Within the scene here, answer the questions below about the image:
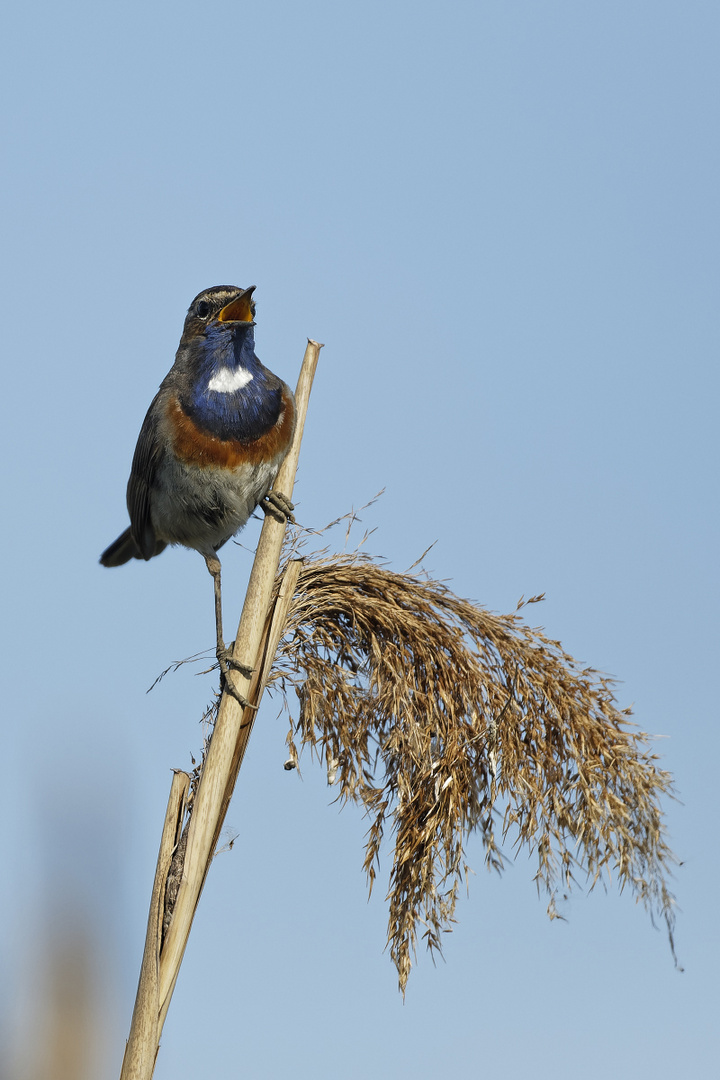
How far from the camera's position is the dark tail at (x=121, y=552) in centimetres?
516

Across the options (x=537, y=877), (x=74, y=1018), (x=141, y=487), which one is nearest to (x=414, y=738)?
(x=537, y=877)

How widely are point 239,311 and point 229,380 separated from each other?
1.22ft

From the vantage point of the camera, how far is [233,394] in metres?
4.21

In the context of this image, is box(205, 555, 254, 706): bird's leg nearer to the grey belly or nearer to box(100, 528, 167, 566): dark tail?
the grey belly

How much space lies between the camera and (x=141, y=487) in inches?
183

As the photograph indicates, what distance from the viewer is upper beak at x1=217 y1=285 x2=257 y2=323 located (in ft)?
14.4

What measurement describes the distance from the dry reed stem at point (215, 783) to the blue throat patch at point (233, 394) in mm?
967

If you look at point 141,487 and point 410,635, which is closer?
point 410,635

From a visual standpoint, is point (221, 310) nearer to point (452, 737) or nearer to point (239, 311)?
point (239, 311)

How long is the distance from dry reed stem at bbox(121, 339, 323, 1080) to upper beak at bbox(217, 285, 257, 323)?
144cm

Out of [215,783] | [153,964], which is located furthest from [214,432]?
[153,964]

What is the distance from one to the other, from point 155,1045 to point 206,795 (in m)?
0.58

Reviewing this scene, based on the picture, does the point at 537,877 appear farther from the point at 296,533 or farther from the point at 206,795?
the point at 296,533

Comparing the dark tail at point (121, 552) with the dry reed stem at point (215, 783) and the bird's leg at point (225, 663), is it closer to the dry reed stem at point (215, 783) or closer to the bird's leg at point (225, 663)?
the bird's leg at point (225, 663)
